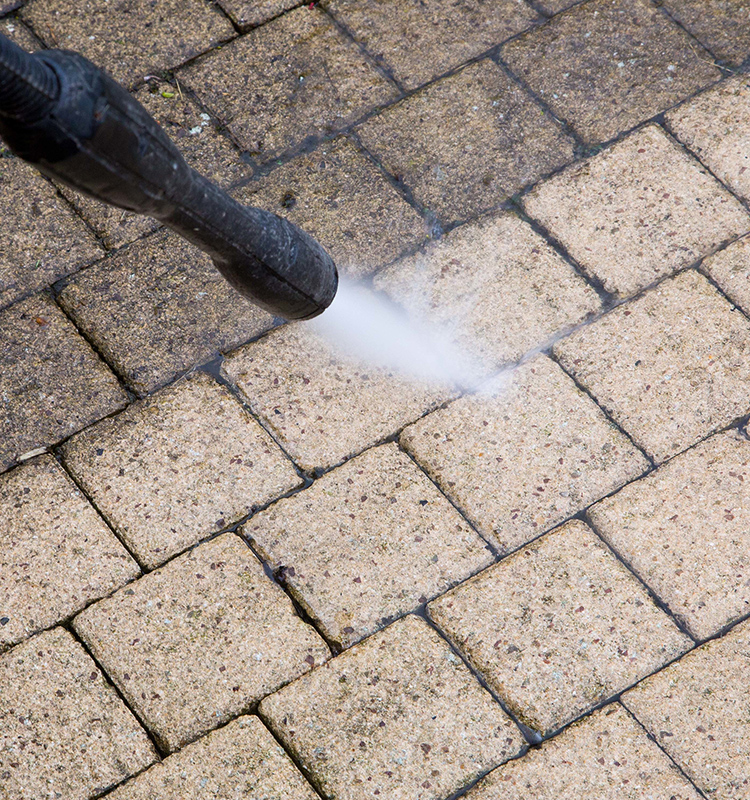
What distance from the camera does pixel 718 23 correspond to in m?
3.58

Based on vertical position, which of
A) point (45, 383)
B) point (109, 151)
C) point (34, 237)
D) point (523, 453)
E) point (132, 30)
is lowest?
point (523, 453)

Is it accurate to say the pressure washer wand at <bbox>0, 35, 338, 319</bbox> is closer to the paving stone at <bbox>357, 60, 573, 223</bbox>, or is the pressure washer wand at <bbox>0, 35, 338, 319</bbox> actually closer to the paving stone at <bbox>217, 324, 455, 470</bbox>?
the paving stone at <bbox>217, 324, 455, 470</bbox>

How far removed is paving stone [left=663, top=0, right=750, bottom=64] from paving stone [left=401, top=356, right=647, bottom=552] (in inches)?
60.6

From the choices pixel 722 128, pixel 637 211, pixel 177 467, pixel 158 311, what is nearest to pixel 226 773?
pixel 177 467

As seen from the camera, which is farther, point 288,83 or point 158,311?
point 288,83

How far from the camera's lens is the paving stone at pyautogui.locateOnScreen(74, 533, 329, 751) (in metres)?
2.51

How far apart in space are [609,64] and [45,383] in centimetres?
234

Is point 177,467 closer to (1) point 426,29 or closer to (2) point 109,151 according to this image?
(2) point 109,151

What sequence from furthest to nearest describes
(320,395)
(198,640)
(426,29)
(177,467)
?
1. (426,29)
2. (320,395)
3. (177,467)
4. (198,640)

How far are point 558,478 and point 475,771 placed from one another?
→ 0.87 meters

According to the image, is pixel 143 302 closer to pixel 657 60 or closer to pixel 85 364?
pixel 85 364

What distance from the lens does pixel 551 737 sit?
2465 mm

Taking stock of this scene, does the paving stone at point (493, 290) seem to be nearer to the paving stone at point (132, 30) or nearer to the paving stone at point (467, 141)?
the paving stone at point (467, 141)

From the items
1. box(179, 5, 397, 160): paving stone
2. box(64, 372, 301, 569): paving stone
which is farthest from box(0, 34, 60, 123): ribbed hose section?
box(179, 5, 397, 160): paving stone
